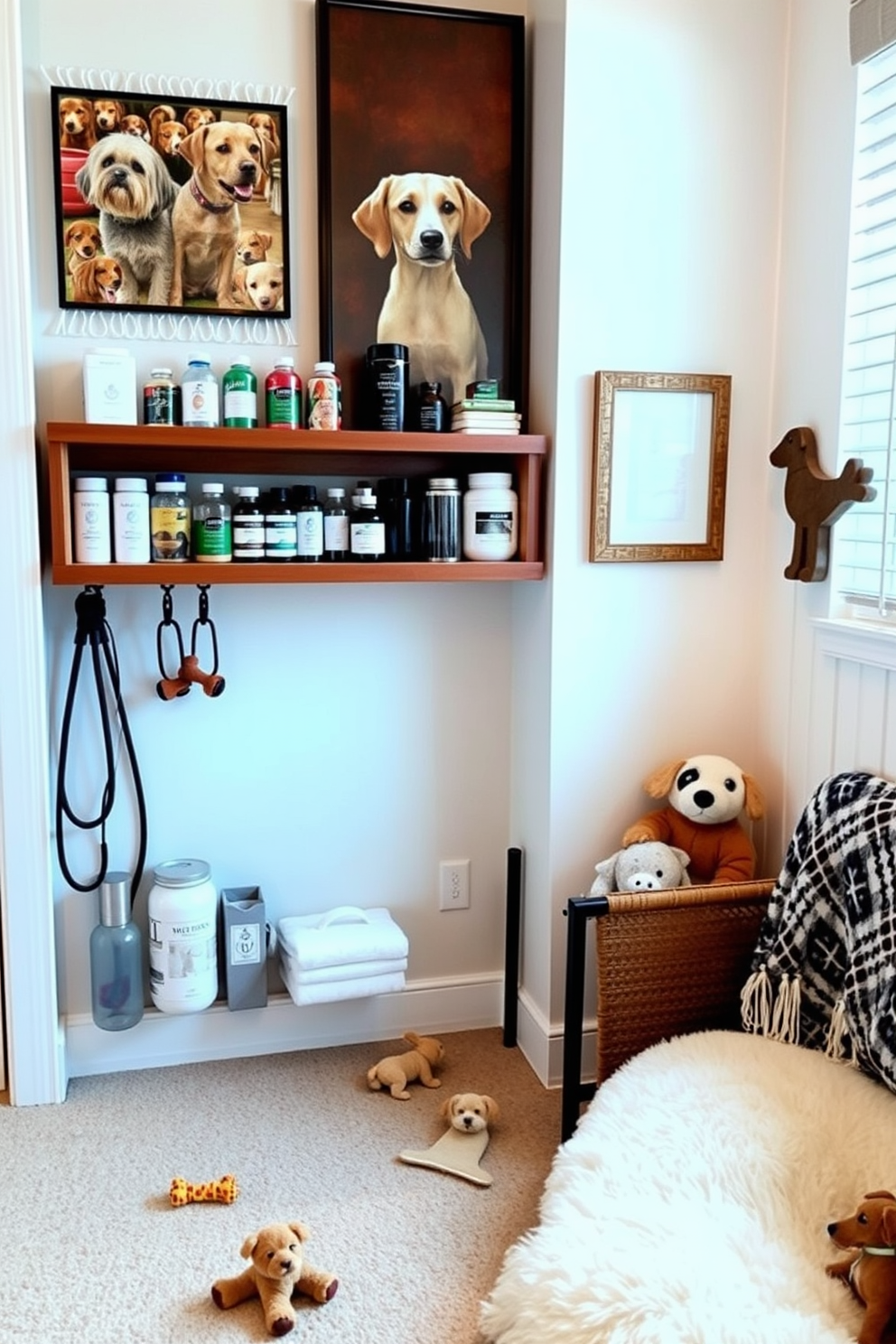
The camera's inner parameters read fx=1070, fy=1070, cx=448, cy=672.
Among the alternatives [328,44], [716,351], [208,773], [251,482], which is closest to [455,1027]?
[208,773]

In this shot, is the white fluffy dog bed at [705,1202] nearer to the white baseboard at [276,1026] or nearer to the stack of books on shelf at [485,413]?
the white baseboard at [276,1026]

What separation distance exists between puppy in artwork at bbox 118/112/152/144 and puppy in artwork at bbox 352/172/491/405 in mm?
416

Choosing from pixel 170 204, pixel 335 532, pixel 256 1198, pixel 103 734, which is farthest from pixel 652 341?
pixel 256 1198

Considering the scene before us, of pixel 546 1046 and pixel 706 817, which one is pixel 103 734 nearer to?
pixel 546 1046

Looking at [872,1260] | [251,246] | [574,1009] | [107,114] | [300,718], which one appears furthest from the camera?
[300,718]

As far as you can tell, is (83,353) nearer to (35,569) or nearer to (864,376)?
(35,569)

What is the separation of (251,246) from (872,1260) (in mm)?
1959

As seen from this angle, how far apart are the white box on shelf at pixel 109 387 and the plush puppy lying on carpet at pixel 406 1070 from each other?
4.46ft

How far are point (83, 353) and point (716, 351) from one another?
4.09ft

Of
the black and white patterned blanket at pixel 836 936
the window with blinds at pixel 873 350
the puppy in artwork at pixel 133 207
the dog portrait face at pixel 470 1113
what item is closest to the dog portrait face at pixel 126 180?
the puppy in artwork at pixel 133 207

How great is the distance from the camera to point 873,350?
190 centimetres

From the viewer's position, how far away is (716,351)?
2158 millimetres

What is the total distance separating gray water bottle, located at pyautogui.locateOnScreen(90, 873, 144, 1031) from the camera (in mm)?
2152

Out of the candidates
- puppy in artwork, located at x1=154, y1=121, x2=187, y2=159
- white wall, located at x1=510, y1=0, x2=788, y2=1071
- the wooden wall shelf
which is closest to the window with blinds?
white wall, located at x1=510, y1=0, x2=788, y2=1071
